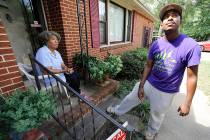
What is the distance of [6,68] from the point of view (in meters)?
1.49

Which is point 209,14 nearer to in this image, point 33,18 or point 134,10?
point 134,10

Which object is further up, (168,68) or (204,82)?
(168,68)

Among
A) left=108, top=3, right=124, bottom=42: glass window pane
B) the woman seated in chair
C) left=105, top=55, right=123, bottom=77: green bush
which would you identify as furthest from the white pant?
left=108, top=3, right=124, bottom=42: glass window pane

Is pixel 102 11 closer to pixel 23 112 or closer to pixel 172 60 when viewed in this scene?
pixel 172 60

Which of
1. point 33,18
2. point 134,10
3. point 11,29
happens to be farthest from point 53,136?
point 134,10

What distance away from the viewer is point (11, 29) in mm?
2529

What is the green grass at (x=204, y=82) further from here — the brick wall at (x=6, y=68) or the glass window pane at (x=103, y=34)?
the brick wall at (x=6, y=68)

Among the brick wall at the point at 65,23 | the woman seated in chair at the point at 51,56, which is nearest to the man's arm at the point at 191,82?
the woman seated in chair at the point at 51,56

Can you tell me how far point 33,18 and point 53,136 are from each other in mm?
2424

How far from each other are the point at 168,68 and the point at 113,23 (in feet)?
13.1

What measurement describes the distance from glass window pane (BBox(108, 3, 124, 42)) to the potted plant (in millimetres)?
4143

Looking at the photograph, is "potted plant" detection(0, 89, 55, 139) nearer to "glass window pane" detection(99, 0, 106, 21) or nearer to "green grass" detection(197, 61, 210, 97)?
"glass window pane" detection(99, 0, 106, 21)

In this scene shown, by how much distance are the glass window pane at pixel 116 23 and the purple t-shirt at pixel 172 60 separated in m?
3.38

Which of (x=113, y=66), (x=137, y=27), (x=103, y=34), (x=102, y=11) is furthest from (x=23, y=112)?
(x=137, y=27)
